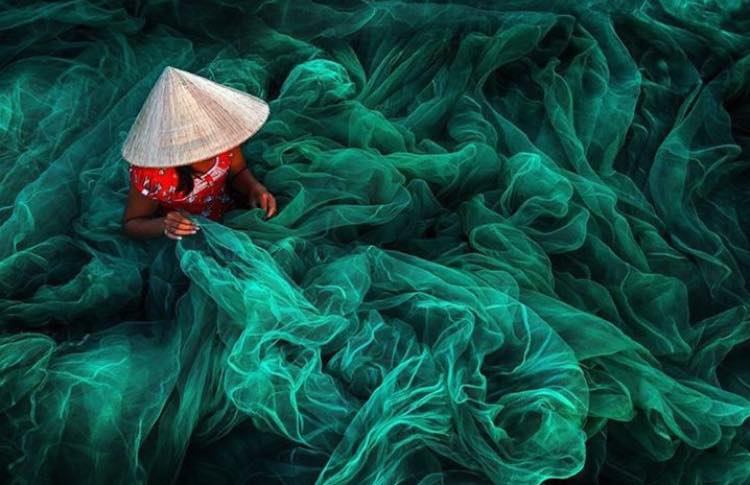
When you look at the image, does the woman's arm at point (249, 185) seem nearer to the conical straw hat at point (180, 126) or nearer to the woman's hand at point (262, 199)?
the woman's hand at point (262, 199)

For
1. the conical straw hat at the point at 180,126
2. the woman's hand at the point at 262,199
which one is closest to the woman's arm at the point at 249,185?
the woman's hand at the point at 262,199

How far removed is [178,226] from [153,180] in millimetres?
110

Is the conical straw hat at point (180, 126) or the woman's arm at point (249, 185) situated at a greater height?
the conical straw hat at point (180, 126)

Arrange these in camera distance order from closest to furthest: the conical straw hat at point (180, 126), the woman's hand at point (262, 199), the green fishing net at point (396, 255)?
the green fishing net at point (396, 255)
the conical straw hat at point (180, 126)
the woman's hand at point (262, 199)

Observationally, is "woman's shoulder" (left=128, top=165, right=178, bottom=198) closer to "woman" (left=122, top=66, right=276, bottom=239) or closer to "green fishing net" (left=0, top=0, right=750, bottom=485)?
"woman" (left=122, top=66, right=276, bottom=239)

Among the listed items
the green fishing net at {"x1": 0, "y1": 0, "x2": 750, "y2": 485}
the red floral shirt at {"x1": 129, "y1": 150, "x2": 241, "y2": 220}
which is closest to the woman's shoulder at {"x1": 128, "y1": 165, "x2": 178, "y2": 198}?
the red floral shirt at {"x1": 129, "y1": 150, "x2": 241, "y2": 220}

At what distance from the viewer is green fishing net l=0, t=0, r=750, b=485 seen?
1232mm

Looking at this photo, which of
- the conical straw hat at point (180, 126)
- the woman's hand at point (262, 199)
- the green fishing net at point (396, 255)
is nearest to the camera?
the green fishing net at point (396, 255)

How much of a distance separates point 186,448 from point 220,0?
113 cm

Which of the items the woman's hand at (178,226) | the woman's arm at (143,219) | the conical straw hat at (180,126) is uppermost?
the conical straw hat at (180,126)

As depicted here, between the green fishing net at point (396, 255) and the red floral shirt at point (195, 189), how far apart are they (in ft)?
0.22

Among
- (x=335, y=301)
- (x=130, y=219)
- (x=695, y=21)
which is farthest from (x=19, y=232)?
(x=695, y=21)

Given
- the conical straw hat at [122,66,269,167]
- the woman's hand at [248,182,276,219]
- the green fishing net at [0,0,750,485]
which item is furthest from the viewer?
the woman's hand at [248,182,276,219]

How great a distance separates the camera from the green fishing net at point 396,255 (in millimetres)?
1232
